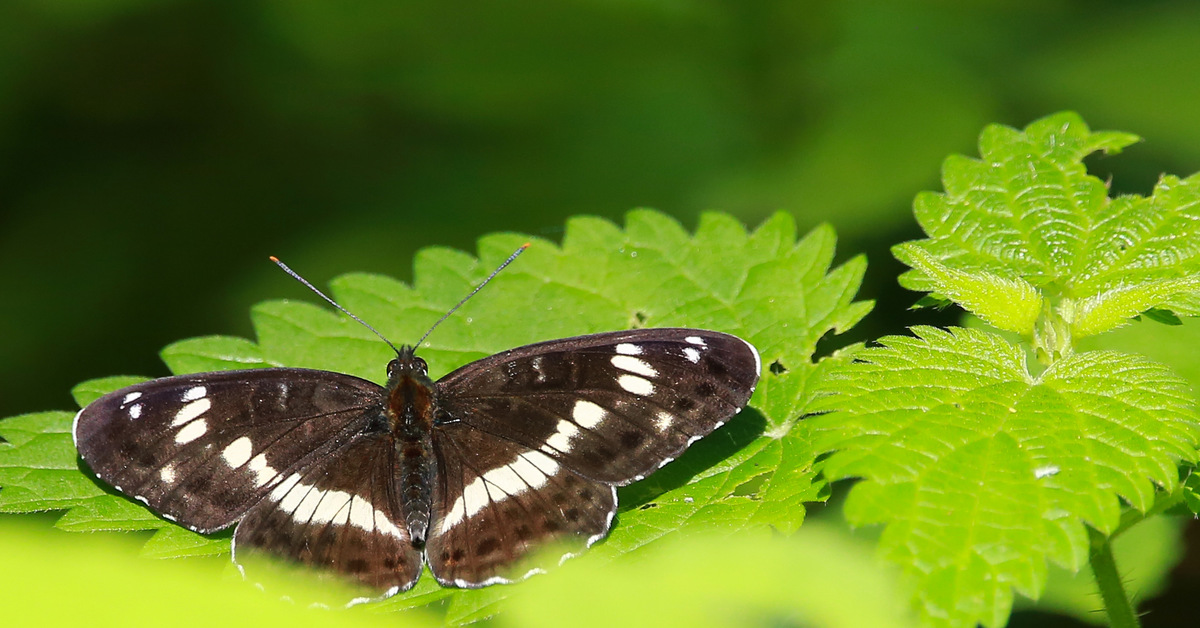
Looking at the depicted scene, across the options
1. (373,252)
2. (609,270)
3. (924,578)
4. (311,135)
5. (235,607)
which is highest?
(311,135)

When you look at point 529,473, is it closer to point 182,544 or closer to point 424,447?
point 424,447

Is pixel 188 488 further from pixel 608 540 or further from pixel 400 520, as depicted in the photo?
pixel 608 540

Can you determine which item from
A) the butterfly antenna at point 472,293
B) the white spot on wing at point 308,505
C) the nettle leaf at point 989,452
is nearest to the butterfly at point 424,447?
the white spot on wing at point 308,505

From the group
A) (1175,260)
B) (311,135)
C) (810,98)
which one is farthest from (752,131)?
(1175,260)

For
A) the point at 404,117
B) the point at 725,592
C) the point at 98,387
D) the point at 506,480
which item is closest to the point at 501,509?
the point at 506,480

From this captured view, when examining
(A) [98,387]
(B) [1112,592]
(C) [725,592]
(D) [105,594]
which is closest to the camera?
(D) [105,594]

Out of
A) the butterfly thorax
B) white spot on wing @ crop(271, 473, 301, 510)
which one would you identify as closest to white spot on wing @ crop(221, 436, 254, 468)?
white spot on wing @ crop(271, 473, 301, 510)

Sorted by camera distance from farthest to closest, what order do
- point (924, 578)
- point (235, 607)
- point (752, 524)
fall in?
point (752, 524) → point (924, 578) → point (235, 607)

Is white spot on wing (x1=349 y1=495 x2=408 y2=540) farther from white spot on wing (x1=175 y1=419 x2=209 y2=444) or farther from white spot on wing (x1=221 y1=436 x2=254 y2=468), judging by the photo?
white spot on wing (x1=175 y1=419 x2=209 y2=444)
